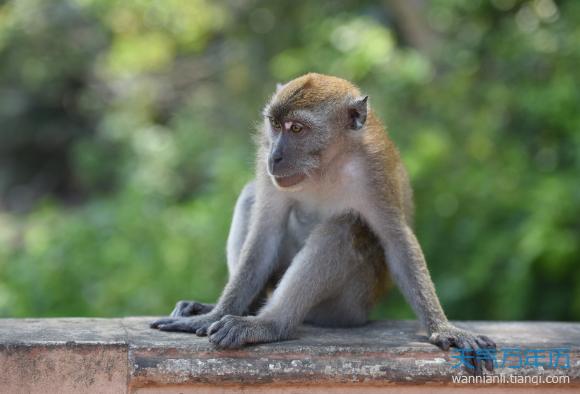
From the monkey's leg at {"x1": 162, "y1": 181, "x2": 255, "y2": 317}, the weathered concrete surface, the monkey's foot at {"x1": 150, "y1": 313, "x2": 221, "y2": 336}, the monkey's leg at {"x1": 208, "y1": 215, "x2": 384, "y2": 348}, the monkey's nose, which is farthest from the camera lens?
the monkey's leg at {"x1": 162, "y1": 181, "x2": 255, "y2": 317}

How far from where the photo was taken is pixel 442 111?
9469mm

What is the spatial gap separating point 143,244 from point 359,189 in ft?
15.0

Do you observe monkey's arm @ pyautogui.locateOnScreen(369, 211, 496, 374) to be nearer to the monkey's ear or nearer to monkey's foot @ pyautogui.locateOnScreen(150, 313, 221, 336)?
the monkey's ear

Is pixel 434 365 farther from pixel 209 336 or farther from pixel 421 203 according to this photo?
pixel 421 203

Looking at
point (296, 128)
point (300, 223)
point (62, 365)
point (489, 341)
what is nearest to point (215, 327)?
point (62, 365)

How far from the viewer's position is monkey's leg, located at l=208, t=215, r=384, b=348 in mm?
4316

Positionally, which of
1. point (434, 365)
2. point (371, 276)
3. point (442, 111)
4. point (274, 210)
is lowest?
point (434, 365)

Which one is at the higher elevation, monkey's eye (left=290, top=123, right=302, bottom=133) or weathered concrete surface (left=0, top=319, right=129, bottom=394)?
monkey's eye (left=290, top=123, right=302, bottom=133)

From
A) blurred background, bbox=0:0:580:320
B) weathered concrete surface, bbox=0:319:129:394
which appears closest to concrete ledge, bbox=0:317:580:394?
weathered concrete surface, bbox=0:319:129:394

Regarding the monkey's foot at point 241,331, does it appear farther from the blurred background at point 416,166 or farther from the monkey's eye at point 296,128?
the blurred background at point 416,166

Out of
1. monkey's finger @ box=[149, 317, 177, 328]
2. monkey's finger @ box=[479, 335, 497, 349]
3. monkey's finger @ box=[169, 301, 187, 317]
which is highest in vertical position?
monkey's finger @ box=[169, 301, 187, 317]

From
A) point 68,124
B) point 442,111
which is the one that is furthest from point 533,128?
point 68,124

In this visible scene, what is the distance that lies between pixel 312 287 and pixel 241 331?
0.50m

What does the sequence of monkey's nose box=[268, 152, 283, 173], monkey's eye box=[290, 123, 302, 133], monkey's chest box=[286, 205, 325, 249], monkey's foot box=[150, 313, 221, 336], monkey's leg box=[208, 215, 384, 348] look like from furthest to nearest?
monkey's chest box=[286, 205, 325, 249] → monkey's eye box=[290, 123, 302, 133] → monkey's nose box=[268, 152, 283, 173] → monkey's foot box=[150, 313, 221, 336] → monkey's leg box=[208, 215, 384, 348]
